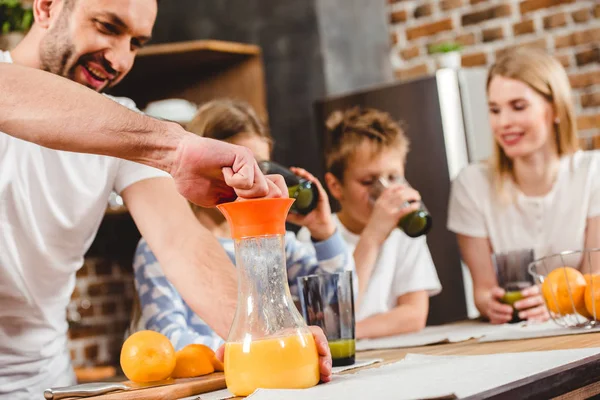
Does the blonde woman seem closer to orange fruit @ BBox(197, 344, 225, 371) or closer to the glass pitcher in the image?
orange fruit @ BBox(197, 344, 225, 371)

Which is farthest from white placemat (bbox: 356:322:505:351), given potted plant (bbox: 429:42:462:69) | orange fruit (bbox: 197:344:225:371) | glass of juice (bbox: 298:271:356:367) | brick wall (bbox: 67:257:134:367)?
brick wall (bbox: 67:257:134:367)

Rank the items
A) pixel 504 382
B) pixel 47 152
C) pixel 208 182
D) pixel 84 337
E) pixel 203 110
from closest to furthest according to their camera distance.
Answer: pixel 504 382, pixel 208 182, pixel 47 152, pixel 203 110, pixel 84 337

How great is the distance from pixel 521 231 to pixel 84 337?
1826 mm

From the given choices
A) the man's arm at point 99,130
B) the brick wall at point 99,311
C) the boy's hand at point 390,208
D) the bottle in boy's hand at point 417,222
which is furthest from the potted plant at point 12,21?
the man's arm at point 99,130

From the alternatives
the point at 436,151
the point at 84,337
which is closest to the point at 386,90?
the point at 436,151

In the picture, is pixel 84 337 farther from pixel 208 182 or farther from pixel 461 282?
pixel 208 182

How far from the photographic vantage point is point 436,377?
891 mm

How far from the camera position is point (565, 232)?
86.0 inches

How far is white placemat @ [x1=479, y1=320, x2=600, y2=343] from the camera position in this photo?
1.33m

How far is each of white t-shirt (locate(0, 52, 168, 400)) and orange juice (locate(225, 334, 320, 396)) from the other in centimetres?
59

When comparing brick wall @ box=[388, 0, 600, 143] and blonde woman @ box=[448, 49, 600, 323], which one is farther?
brick wall @ box=[388, 0, 600, 143]

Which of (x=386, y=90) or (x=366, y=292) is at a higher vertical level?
(x=386, y=90)

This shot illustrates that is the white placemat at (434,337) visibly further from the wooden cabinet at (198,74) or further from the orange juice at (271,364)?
the wooden cabinet at (198,74)

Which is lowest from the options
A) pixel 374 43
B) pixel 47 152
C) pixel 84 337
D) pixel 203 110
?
pixel 84 337
